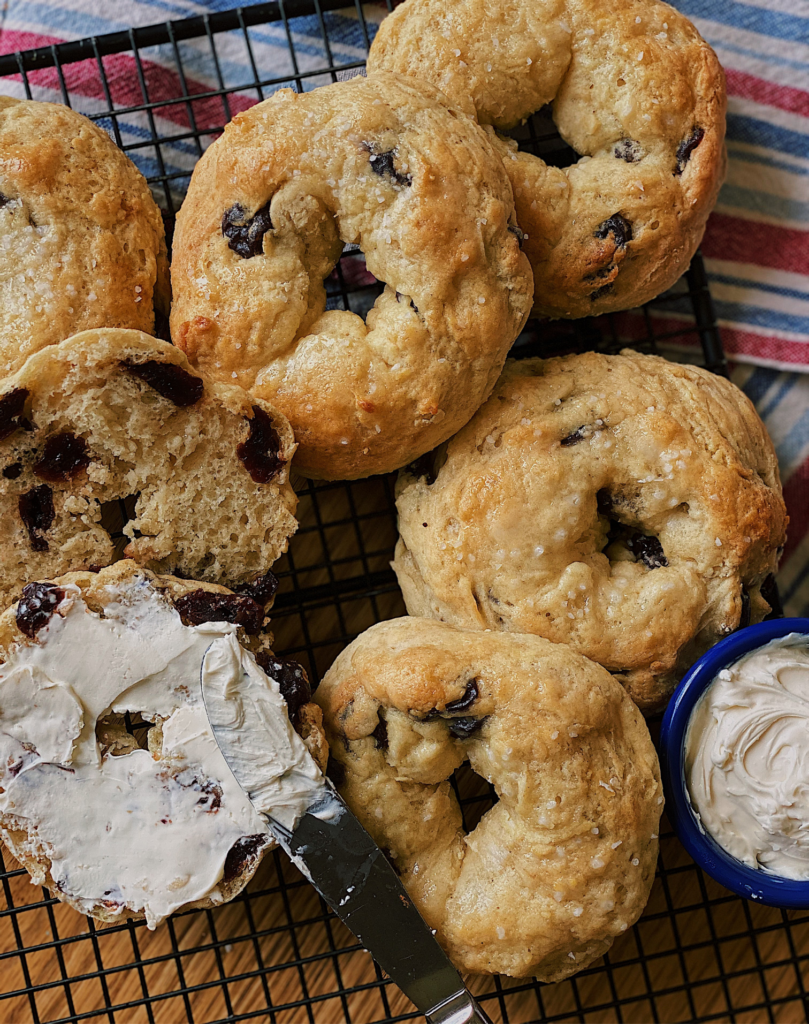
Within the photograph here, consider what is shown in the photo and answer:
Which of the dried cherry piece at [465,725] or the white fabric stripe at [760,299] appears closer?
the dried cherry piece at [465,725]

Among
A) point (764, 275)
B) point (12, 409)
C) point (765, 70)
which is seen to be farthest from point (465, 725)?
point (765, 70)

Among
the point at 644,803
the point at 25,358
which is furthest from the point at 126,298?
the point at 644,803

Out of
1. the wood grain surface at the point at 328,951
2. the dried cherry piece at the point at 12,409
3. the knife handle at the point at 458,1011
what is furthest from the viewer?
the wood grain surface at the point at 328,951

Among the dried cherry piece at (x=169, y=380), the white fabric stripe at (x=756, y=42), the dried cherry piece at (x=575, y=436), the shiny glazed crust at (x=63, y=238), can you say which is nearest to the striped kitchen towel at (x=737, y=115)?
the white fabric stripe at (x=756, y=42)

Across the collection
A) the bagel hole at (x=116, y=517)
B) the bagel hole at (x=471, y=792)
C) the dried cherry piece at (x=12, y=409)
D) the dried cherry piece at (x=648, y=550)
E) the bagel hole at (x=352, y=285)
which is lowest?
the bagel hole at (x=471, y=792)

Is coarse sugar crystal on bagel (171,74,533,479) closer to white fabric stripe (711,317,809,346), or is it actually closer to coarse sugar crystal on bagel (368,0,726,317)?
coarse sugar crystal on bagel (368,0,726,317)

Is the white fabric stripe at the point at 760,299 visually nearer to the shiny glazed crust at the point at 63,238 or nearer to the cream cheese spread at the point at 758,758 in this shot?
the cream cheese spread at the point at 758,758

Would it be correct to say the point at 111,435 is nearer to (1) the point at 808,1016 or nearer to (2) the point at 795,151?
(2) the point at 795,151
